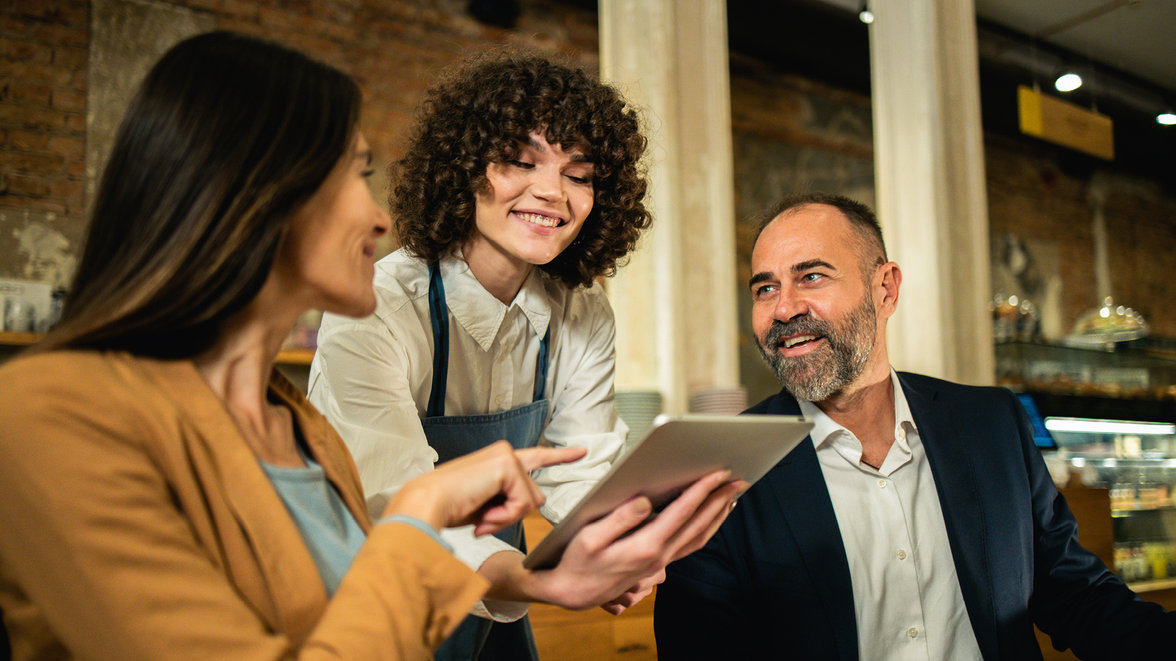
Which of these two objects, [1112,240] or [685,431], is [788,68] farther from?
[685,431]

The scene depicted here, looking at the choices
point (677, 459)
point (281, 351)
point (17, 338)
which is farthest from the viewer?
point (281, 351)

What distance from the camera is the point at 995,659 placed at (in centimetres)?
163

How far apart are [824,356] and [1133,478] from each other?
13.5 ft

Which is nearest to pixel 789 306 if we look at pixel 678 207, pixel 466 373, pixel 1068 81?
pixel 466 373

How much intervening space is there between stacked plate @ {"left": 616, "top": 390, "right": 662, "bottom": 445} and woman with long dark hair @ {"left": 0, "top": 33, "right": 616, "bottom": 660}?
2.63 m

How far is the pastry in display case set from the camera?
4430mm

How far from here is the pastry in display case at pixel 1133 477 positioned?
4430mm

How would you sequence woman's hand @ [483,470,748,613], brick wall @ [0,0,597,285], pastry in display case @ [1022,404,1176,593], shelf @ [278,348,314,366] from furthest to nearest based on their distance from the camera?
pastry in display case @ [1022,404,1176,593] → shelf @ [278,348,314,366] → brick wall @ [0,0,597,285] → woman's hand @ [483,470,748,613]

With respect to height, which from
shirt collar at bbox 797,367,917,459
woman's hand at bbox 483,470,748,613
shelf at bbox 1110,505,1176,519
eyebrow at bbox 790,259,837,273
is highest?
eyebrow at bbox 790,259,837,273

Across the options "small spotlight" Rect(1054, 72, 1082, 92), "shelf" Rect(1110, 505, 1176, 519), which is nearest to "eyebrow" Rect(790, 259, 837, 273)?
"shelf" Rect(1110, 505, 1176, 519)

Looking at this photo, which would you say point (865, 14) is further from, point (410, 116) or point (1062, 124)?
point (410, 116)

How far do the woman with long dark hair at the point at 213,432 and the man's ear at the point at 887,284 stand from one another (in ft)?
4.03

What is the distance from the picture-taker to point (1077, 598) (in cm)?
169

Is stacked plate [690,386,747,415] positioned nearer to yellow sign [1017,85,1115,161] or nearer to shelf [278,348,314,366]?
shelf [278,348,314,366]
